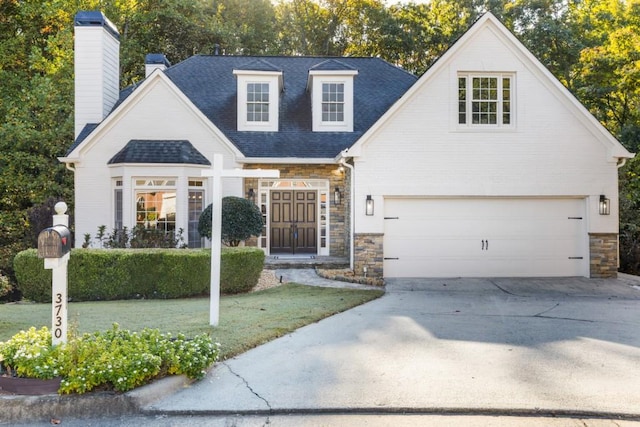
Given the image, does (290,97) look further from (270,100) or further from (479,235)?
(479,235)

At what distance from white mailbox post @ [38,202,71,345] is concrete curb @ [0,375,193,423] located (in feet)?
2.35

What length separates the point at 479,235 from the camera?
13.3 metres

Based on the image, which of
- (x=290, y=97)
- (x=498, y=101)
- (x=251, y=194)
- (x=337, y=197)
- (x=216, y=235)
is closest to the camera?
(x=216, y=235)

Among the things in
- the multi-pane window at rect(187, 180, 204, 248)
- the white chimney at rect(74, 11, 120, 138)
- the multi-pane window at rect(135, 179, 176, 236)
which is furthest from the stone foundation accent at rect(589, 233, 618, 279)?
the white chimney at rect(74, 11, 120, 138)

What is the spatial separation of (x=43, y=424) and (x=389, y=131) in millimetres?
10211

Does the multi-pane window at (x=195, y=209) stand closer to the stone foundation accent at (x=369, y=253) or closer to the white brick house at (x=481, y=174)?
the white brick house at (x=481, y=174)

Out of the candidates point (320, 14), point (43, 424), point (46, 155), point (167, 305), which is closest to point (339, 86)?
point (167, 305)

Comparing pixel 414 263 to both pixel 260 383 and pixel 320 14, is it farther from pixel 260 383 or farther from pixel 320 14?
pixel 320 14

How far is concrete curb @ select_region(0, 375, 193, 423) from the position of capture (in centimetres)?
454

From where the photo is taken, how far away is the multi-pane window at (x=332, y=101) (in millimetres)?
16797

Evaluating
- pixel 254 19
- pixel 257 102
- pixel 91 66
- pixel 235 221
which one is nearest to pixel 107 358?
pixel 235 221

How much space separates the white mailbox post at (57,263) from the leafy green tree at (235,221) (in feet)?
25.9

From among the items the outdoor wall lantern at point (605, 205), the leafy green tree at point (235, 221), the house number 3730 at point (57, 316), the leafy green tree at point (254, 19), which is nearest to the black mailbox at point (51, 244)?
the house number 3730 at point (57, 316)

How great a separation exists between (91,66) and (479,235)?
12166mm
